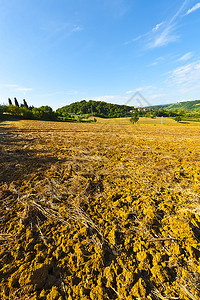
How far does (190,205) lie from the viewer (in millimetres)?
2811

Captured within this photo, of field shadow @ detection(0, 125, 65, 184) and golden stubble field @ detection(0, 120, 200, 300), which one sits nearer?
golden stubble field @ detection(0, 120, 200, 300)

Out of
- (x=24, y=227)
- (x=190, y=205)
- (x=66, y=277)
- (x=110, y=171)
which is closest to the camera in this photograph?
(x=66, y=277)

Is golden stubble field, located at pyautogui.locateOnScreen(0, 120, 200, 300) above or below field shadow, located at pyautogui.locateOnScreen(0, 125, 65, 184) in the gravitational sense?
below

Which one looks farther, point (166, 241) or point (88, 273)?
point (166, 241)

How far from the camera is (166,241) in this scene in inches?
81.2

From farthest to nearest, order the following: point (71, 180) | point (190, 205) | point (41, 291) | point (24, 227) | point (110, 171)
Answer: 1. point (110, 171)
2. point (71, 180)
3. point (190, 205)
4. point (24, 227)
5. point (41, 291)

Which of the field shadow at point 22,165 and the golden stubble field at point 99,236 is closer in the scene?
the golden stubble field at point 99,236

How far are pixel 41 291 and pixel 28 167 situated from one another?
14.0 feet

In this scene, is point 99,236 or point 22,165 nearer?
point 99,236

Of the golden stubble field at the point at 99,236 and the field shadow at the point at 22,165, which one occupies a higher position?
the field shadow at the point at 22,165

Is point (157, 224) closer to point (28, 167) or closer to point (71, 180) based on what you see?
point (71, 180)

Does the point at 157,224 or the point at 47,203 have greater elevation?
the point at 47,203

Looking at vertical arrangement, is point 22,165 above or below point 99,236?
above

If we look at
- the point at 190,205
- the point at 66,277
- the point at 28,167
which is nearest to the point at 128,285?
the point at 66,277
